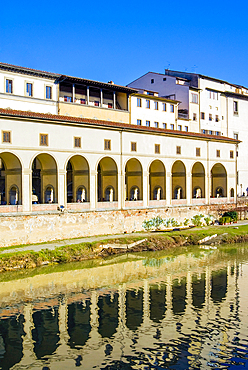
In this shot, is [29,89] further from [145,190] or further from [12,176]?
[145,190]

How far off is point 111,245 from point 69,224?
163 inches

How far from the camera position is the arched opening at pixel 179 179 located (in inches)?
1911

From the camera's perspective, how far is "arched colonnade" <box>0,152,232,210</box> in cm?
3641

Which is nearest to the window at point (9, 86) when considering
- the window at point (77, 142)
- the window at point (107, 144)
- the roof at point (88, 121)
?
the roof at point (88, 121)

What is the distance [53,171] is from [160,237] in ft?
38.3

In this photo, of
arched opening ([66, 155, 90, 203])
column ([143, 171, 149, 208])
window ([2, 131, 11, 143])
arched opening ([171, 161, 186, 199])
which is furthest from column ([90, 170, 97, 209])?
arched opening ([171, 161, 186, 199])

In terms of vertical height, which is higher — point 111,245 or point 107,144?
point 107,144

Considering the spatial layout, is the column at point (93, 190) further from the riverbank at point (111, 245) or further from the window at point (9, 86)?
the window at point (9, 86)

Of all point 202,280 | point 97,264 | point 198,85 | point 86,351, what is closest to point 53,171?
point 97,264

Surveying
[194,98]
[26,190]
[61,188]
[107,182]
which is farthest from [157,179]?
[26,190]

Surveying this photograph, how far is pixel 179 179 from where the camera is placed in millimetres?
49312

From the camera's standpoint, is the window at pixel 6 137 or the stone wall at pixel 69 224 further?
the window at pixel 6 137

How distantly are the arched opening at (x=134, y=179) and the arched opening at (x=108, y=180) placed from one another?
293 centimetres

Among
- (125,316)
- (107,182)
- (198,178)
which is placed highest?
(198,178)
